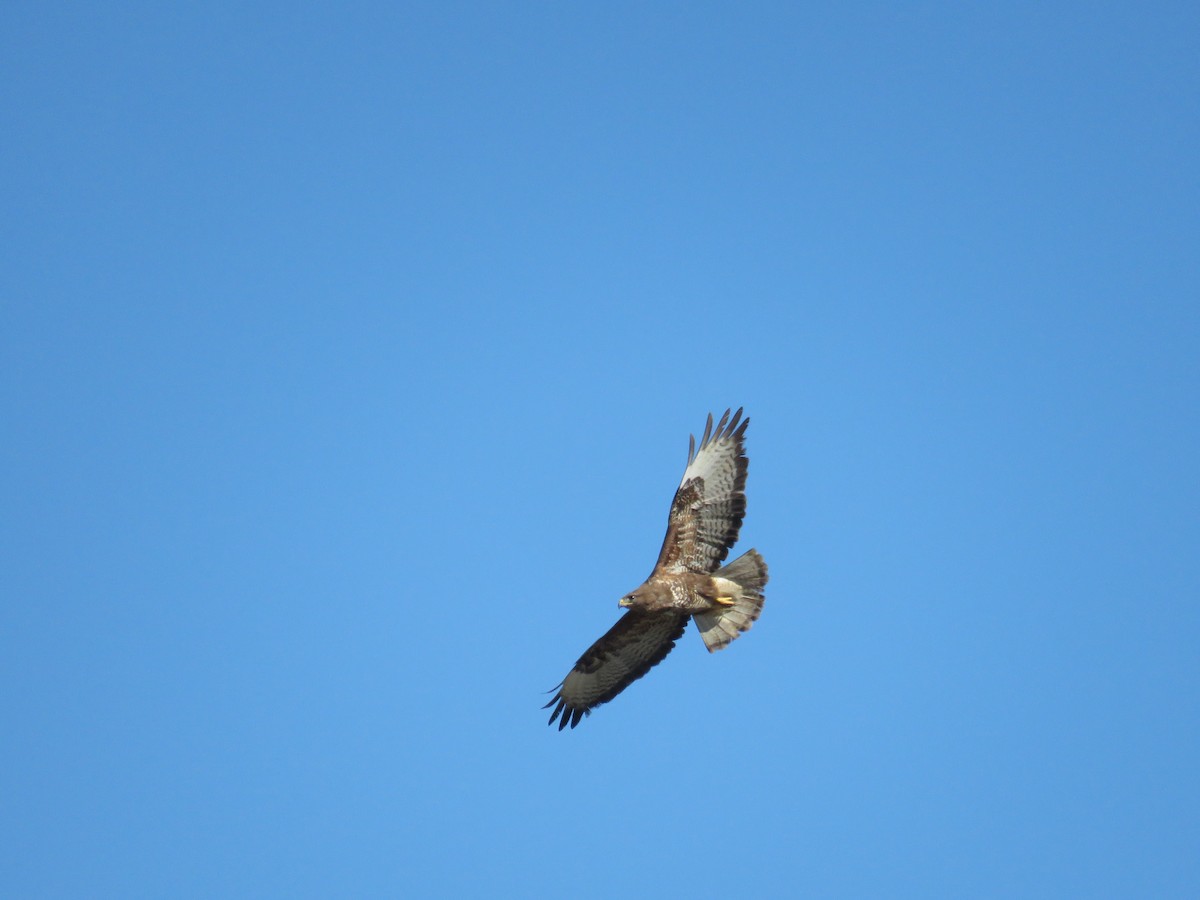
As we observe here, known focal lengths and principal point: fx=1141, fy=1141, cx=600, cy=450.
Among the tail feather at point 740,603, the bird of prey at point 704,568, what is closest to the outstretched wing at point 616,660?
the bird of prey at point 704,568

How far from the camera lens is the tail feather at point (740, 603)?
11188 mm

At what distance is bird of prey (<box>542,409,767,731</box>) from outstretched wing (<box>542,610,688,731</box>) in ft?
0.05

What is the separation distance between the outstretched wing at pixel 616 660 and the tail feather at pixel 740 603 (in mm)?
434

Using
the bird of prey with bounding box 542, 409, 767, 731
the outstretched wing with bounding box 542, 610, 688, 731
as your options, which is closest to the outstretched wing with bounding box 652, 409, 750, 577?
the bird of prey with bounding box 542, 409, 767, 731

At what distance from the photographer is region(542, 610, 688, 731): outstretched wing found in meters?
11.8

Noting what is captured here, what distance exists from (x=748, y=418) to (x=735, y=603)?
193 cm

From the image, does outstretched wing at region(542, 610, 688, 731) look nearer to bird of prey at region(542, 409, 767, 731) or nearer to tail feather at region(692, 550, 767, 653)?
bird of prey at region(542, 409, 767, 731)

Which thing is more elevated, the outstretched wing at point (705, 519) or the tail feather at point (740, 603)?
the outstretched wing at point (705, 519)

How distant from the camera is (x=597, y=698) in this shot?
40.5 ft

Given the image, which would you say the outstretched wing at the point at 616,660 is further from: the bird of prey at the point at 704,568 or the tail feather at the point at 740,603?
the tail feather at the point at 740,603

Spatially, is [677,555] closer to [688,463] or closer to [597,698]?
[688,463]

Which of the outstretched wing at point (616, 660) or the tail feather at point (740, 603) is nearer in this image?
the tail feather at point (740, 603)

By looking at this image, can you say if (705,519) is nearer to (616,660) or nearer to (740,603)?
(740,603)

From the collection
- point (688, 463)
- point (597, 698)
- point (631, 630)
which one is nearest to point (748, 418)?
point (688, 463)
